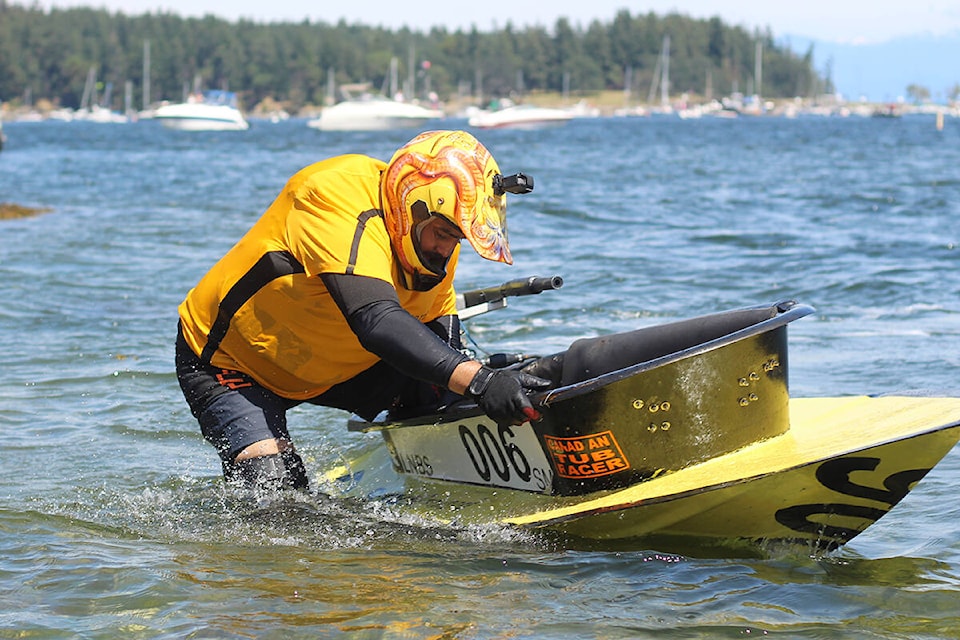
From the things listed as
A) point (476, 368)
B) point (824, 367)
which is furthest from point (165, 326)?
point (476, 368)

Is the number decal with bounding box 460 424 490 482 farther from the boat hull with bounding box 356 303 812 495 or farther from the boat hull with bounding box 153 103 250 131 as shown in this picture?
the boat hull with bounding box 153 103 250 131

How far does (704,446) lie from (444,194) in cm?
136

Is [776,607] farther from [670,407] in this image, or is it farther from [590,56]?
[590,56]

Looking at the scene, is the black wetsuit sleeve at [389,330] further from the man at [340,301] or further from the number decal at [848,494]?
the number decal at [848,494]

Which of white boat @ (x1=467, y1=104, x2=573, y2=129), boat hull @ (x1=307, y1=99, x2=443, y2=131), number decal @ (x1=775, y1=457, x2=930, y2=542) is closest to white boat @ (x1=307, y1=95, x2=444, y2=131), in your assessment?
boat hull @ (x1=307, y1=99, x2=443, y2=131)

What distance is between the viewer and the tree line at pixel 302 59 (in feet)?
581

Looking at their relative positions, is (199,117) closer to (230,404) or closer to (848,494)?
(230,404)

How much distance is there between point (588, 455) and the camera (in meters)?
4.91

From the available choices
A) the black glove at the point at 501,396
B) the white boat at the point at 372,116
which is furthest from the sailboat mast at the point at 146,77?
the black glove at the point at 501,396

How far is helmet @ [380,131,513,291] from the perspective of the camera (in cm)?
476

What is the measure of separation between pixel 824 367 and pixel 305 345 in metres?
5.00

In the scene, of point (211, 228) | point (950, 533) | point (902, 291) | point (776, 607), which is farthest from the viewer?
point (211, 228)

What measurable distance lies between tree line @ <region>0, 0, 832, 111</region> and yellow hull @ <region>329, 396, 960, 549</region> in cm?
16363

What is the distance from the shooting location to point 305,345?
521 cm
